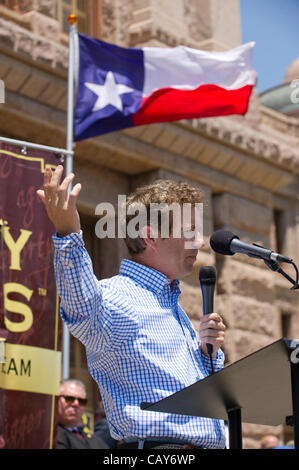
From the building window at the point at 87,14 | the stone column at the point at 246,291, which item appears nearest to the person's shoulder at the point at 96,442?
the stone column at the point at 246,291

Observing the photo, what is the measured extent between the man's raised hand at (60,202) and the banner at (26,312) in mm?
3153

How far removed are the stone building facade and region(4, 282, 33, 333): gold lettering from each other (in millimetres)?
3109

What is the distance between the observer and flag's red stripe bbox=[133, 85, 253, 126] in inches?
358

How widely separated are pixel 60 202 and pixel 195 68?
7103 mm

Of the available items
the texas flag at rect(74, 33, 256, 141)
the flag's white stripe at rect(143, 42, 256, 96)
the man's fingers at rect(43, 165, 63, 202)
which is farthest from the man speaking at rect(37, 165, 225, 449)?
the flag's white stripe at rect(143, 42, 256, 96)

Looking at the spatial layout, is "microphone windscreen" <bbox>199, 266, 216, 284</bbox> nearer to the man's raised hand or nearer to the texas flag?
the man's raised hand

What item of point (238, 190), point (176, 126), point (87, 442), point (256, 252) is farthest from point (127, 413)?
point (238, 190)

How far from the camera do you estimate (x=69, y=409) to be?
6.99 metres

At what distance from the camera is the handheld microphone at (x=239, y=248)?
2.98m

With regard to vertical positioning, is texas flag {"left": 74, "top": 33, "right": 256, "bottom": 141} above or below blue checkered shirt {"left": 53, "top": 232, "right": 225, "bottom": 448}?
above

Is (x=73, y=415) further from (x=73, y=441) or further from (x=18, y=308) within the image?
(x=18, y=308)

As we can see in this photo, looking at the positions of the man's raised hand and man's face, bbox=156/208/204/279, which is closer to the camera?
the man's raised hand

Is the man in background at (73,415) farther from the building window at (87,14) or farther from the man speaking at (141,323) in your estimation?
the building window at (87,14)
